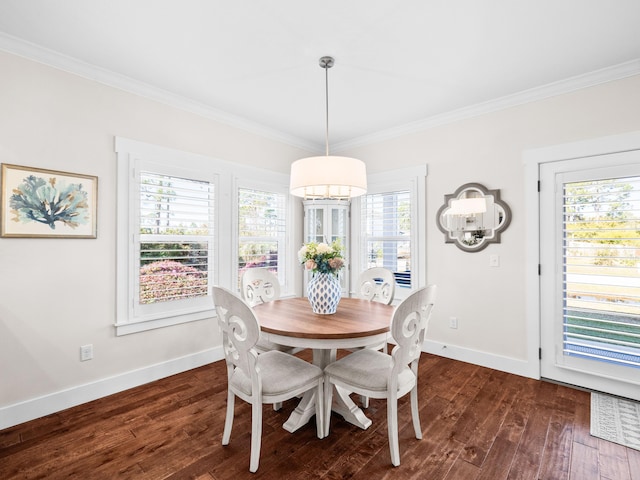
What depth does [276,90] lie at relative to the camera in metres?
2.94

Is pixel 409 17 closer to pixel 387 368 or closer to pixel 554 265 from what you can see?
pixel 387 368

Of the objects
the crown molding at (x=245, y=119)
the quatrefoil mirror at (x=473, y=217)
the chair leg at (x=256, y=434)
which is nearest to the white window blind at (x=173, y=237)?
the crown molding at (x=245, y=119)

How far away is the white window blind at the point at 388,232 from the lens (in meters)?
3.90

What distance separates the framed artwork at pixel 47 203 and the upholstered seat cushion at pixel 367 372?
7.26 ft

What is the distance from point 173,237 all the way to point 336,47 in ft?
7.15

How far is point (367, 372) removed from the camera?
1.96 m

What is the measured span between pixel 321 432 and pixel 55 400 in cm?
202

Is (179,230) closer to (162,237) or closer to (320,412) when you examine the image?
(162,237)

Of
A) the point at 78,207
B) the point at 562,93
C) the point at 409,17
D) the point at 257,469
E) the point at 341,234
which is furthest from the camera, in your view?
the point at 341,234

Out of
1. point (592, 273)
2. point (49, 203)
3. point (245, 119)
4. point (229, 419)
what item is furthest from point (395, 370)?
point (245, 119)

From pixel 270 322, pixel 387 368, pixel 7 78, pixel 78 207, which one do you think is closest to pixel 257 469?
pixel 270 322

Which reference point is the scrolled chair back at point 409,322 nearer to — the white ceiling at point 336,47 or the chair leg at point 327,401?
the chair leg at point 327,401

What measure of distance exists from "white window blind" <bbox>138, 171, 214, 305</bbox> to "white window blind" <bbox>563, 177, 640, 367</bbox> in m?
3.41

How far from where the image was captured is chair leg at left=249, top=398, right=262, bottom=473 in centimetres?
174
